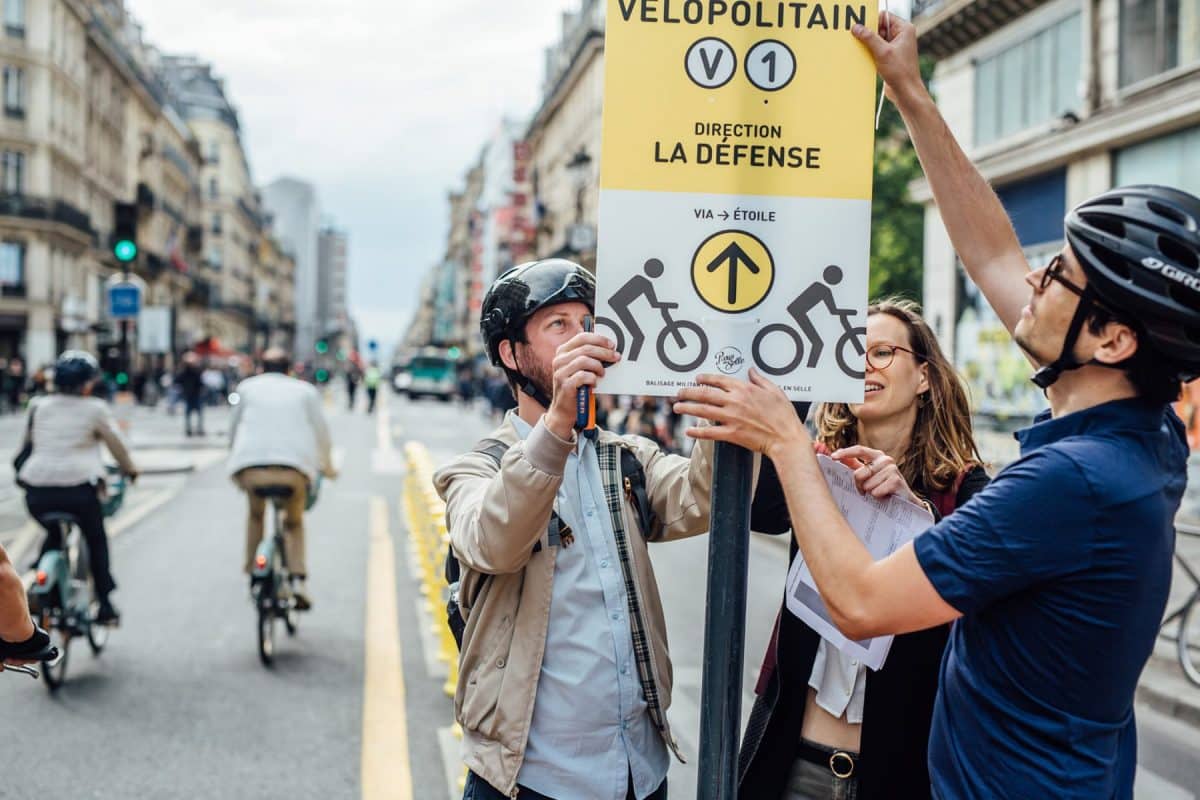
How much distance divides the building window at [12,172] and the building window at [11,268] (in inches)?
89.2

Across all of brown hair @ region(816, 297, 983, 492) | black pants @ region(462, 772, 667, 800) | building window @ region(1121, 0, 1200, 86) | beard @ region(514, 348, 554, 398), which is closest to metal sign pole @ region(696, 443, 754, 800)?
black pants @ region(462, 772, 667, 800)

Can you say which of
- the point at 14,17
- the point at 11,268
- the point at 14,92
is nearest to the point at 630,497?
the point at 11,268

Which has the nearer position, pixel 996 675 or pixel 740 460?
pixel 996 675

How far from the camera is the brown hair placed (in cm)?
268

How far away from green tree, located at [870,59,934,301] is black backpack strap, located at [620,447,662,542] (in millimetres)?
34038

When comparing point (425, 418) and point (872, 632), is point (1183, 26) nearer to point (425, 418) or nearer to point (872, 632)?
point (872, 632)

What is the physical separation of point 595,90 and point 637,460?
59.5m

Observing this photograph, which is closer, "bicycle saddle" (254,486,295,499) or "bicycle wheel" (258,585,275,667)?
"bicycle wheel" (258,585,275,667)

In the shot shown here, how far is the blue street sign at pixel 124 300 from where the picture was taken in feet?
47.5

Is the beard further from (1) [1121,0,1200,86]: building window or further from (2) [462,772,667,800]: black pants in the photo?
(1) [1121,0,1200,86]: building window

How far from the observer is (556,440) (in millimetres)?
2119

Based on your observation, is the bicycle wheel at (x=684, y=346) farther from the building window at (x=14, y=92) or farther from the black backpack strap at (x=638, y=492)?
the building window at (x=14, y=92)

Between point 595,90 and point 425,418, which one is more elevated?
point 595,90

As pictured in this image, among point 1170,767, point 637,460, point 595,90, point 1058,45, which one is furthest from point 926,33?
point 595,90
